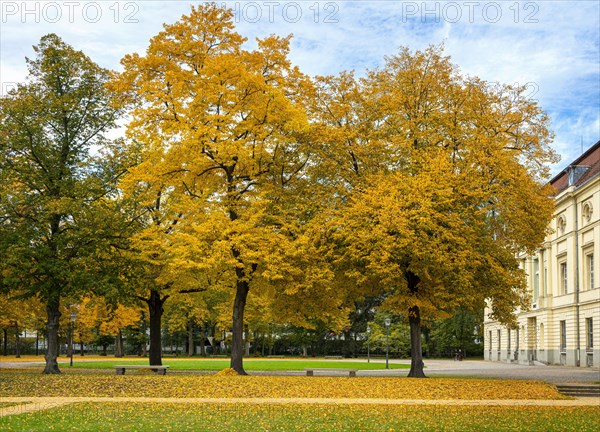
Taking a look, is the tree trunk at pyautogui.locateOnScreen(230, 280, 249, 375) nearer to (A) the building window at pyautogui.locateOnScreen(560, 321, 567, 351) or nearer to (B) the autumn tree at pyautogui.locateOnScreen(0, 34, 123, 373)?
(B) the autumn tree at pyautogui.locateOnScreen(0, 34, 123, 373)

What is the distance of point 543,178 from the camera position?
33.1m

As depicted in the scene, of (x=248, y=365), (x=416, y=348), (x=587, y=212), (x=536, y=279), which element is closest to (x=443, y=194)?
(x=416, y=348)

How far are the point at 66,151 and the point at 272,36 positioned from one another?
1117 centimetres

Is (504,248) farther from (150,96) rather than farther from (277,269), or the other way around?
(150,96)

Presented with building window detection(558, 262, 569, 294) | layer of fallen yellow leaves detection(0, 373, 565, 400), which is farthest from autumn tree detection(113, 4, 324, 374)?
building window detection(558, 262, 569, 294)

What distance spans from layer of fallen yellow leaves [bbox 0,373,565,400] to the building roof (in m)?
28.8

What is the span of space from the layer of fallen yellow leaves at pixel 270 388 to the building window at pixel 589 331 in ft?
83.2

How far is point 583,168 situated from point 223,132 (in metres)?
34.2

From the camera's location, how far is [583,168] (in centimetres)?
5372

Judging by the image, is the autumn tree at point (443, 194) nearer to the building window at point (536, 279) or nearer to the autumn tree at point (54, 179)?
the autumn tree at point (54, 179)

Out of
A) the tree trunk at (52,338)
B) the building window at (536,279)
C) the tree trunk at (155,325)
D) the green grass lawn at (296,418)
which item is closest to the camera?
the green grass lawn at (296,418)

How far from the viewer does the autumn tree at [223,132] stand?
29.6m

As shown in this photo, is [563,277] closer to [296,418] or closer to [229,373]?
[229,373]

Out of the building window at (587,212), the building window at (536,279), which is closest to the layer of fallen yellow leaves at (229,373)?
the building window at (587,212)
